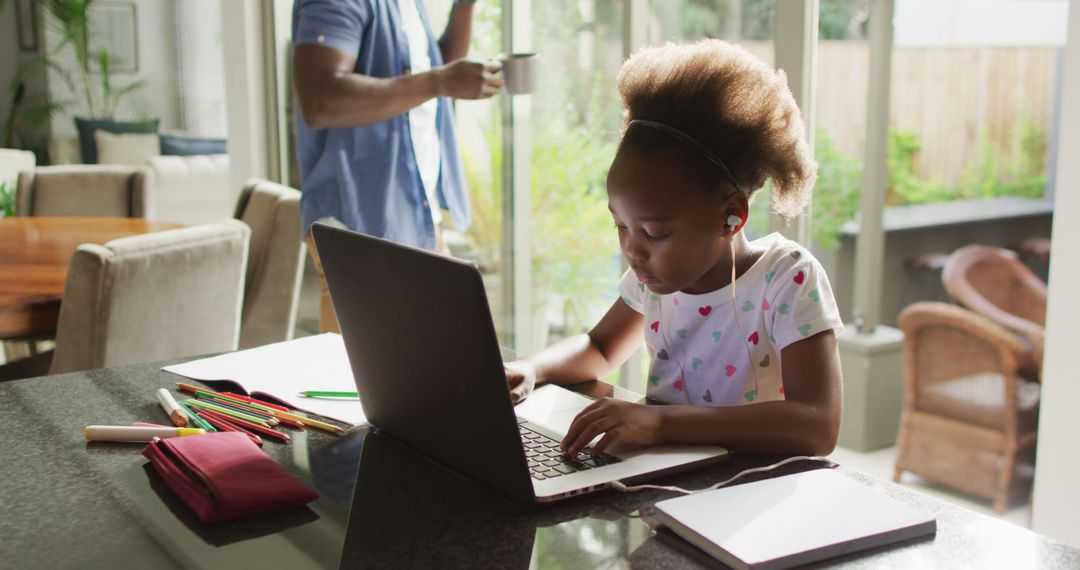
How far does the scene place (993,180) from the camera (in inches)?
81.4

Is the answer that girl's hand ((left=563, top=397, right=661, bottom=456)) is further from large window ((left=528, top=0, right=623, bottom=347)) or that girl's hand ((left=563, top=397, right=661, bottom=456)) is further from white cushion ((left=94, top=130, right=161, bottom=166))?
white cushion ((left=94, top=130, right=161, bottom=166))

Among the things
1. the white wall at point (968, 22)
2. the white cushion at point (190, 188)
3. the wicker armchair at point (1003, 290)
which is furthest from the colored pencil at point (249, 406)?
the white cushion at point (190, 188)

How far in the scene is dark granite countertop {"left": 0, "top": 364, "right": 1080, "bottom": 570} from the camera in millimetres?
755

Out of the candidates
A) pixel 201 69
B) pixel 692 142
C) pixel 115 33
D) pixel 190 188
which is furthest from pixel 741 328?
pixel 115 33

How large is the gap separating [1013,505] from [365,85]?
1.62 metres

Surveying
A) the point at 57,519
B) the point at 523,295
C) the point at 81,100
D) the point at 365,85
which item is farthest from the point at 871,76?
the point at 81,100

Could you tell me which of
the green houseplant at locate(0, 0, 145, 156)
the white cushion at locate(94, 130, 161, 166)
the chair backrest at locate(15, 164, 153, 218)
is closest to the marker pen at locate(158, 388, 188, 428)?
the chair backrest at locate(15, 164, 153, 218)

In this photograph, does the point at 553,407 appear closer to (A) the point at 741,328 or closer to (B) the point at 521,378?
(B) the point at 521,378

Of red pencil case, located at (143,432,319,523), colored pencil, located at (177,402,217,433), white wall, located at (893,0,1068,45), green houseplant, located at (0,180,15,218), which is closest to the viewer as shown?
red pencil case, located at (143,432,319,523)

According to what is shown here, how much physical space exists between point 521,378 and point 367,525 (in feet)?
1.38

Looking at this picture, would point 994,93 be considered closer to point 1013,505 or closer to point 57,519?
point 1013,505

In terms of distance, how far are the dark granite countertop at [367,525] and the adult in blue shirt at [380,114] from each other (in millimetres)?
1245

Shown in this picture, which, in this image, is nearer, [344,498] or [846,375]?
[344,498]

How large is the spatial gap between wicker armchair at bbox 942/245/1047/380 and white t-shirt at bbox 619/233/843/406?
928 mm
